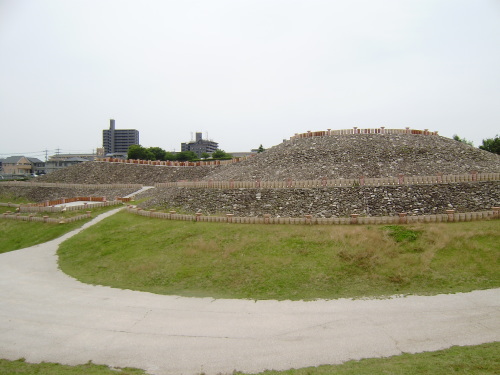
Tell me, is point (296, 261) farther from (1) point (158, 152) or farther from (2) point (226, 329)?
(1) point (158, 152)

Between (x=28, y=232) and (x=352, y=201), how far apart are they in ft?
109

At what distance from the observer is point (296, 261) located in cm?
2114

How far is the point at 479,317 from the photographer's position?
14.1m

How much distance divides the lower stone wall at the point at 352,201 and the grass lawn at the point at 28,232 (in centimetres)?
1246

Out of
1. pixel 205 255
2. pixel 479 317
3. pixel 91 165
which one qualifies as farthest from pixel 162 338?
pixel 91 165

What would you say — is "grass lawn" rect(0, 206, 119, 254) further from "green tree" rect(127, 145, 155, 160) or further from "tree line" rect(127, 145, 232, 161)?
"green tree" rect(127, 145, 155, 160)

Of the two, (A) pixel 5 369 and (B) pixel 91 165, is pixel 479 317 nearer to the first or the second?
(A) pixel 5 369

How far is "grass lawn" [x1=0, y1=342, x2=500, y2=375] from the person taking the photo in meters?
10.1

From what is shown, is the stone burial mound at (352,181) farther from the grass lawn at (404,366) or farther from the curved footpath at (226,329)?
the grass lawn at (404,366)

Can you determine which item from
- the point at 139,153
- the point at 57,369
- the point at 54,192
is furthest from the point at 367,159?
the point at 139,153

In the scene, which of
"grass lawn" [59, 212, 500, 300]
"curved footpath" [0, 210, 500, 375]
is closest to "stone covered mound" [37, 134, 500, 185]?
"grass lawn" [59, 212, 500, 300]

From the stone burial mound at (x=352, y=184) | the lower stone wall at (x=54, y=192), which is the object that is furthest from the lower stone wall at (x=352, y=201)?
the lower stone wall at (x=54, y=192)

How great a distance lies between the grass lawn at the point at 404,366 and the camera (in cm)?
1010

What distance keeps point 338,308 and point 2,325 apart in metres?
15.7
